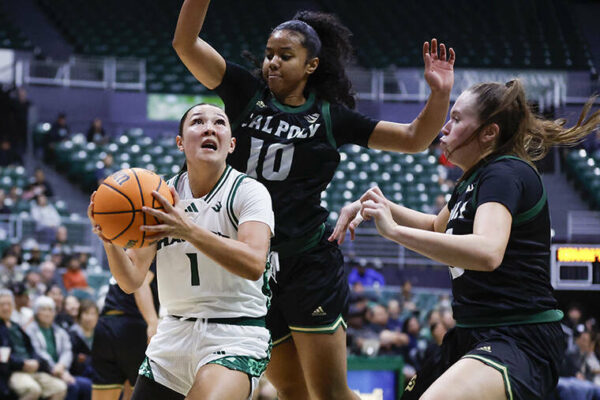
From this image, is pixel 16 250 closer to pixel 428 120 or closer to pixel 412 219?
pixel 428 120

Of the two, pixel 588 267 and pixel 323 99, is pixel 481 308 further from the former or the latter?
pixel 588 267

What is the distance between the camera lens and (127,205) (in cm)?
310

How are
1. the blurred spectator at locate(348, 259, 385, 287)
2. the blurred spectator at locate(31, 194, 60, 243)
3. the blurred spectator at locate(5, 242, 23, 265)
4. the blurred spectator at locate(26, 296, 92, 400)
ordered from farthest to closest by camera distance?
the blurred spectator at locate(31, 194, 60, 243) < the blurred spectator at locate(348, 259, 385, 287) < the blurred spectator at locate(5, 242, 23, 265) < the blurred spectator at locate(26, 296, 92, 400)

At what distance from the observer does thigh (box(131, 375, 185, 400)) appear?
3.38m

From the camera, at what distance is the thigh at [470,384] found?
112 inches

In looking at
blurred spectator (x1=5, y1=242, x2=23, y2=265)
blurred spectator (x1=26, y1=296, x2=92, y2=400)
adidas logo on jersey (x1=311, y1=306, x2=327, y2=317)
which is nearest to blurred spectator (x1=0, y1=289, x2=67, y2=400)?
blurred spectator (x1=26, y1=296, x2=92, y2=400)

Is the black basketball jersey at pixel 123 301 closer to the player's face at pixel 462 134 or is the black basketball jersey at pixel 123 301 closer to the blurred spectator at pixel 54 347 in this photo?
the blurred spectator at pixel 54 347

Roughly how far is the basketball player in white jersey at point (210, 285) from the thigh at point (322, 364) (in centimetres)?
60

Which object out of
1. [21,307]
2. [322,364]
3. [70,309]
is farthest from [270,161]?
[21,307]

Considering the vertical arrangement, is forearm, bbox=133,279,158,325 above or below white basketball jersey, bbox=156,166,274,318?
below

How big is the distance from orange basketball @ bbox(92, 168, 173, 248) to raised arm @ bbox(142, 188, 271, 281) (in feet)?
0.20

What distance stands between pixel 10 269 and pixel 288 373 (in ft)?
25.6

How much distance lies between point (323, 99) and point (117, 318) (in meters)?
2.51

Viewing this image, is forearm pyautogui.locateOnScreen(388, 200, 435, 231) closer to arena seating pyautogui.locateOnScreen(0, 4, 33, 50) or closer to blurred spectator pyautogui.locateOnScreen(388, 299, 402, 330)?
blurred spectator pyautogui.locateOnScreen(388, 299, 402, 330)
